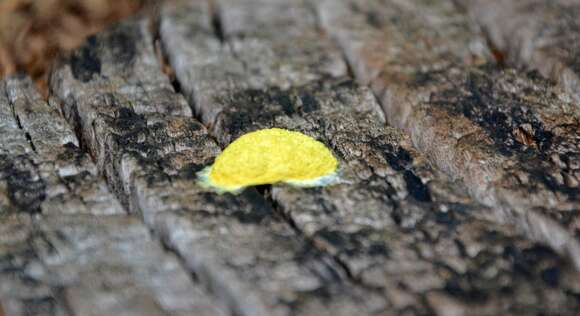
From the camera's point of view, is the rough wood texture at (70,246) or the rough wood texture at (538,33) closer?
the rough wood texture at (70,246)

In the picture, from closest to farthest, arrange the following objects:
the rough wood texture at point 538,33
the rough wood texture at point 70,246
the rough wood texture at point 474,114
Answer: the rough wood texture at point 70,246
the rough wood texture at point 474,114
the rough wood texture at point 538,33

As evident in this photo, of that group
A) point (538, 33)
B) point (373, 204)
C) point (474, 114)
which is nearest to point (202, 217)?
point (373, 204)

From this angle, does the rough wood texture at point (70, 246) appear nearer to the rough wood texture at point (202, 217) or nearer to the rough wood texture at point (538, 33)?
the rough wood texture at point (202, 217)

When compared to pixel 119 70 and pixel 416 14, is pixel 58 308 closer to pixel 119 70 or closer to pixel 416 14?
pixel 119 70

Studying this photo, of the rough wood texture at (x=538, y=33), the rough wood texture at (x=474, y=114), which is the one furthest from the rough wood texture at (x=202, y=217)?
the rough wood texture at (x=538, y=33)

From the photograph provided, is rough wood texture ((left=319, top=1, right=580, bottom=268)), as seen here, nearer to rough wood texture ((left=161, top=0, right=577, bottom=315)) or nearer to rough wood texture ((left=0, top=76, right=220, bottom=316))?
rough wood texture ((left=161, top=0, right=577, bottom=315))

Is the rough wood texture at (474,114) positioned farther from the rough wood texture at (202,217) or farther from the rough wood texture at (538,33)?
the rough wood texture at (202,217)

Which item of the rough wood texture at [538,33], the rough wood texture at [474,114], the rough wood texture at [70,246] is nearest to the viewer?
→ the rough wood texture at [70,246]

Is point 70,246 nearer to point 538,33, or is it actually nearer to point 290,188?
point 290,188
